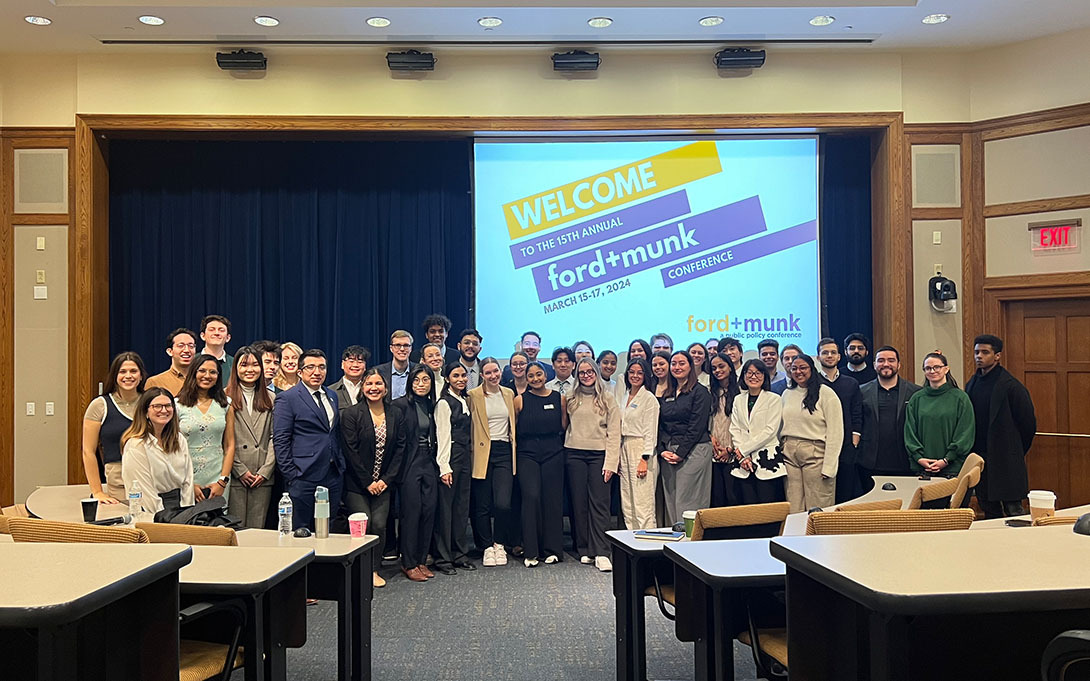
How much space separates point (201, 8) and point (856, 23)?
490 centimetres

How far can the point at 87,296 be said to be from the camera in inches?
284

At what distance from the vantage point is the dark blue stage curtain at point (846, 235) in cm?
785

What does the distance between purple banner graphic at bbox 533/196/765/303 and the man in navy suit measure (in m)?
2.96

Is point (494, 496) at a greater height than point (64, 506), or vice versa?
point (64, 506)

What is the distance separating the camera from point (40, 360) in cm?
724

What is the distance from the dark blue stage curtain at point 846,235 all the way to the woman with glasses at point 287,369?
4.59 metres

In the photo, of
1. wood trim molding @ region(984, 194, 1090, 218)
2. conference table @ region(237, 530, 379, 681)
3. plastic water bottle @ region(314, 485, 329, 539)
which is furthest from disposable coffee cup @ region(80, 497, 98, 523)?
wood trim molding @ region(984, 194, 1090, 218)

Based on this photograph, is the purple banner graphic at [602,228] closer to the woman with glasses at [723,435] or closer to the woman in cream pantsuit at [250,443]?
the woman with glasses at [723,435]

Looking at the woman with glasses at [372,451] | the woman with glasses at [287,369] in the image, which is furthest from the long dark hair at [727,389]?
the woman with glasses at [287,369]

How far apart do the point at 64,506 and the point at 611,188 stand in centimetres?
520

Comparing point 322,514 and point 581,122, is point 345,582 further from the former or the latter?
point 581,122

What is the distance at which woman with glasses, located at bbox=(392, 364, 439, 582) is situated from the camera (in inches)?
225

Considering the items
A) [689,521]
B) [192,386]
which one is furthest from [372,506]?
[689,521]

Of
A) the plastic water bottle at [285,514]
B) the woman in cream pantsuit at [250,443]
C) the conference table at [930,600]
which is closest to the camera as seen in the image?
the conference table at [930,600]
